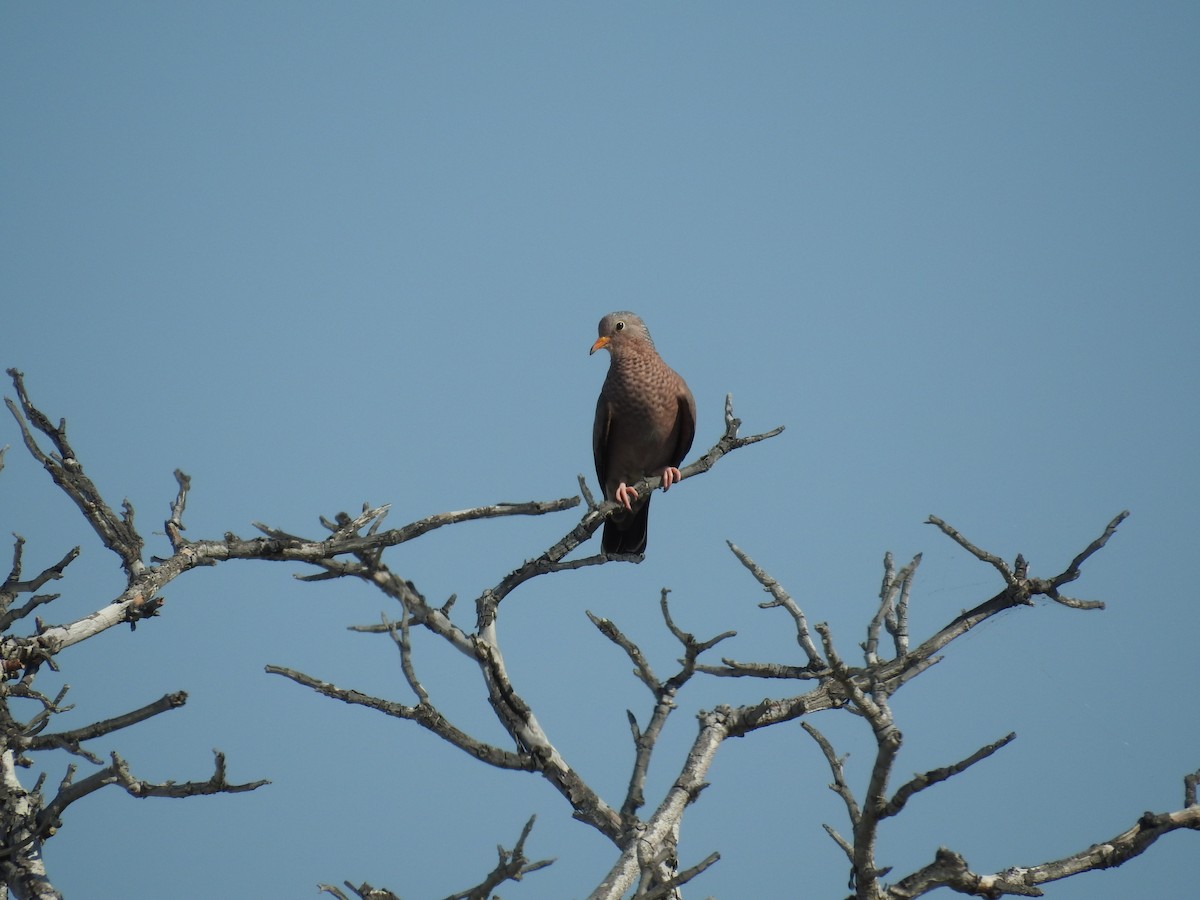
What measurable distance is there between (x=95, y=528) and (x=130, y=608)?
45cm

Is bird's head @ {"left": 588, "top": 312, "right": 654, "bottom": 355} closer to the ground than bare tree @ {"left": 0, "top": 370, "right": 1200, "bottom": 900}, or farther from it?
farther from it

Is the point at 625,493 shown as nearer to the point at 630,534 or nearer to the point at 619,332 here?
the point at 630,534

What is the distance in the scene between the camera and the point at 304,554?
470 centimetres

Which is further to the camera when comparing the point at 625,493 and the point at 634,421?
the point at 634,421

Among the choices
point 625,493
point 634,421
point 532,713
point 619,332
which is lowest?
point 532,713

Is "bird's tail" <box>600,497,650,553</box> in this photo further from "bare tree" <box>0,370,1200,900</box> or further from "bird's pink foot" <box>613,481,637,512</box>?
"bare tree" <box>0,370,1200,900</box>

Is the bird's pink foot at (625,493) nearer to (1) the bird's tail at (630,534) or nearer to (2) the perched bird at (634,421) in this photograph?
(2) the perched bird at (634,421)

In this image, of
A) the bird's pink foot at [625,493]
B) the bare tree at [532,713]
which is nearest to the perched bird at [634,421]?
the bird's pink foot at [625,493]

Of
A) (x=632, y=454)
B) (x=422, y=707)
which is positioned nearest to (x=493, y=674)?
(x=422, y=707)

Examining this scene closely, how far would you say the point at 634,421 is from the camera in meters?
7.72

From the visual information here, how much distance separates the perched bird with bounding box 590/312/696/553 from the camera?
7.70 meters

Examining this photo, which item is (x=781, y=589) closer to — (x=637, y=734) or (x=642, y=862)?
(x=637, y=734)

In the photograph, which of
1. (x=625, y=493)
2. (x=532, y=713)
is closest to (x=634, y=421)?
(x=625, y=493)

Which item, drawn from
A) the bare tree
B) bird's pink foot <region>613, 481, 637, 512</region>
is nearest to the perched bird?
bird's pink foot <region>613, 481, 637, 512</region>
